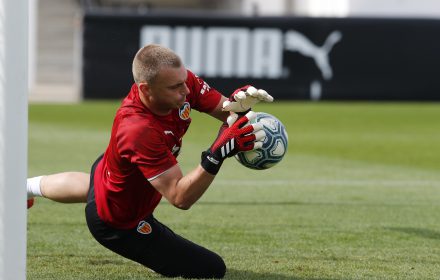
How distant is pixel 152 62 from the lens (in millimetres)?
5797

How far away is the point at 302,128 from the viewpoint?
68.5 feet

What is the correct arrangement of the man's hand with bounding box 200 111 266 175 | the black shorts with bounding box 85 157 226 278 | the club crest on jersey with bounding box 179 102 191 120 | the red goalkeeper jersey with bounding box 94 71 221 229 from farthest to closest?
the black shorts with bounding box 85 157 226 278 → the club crest on jersey with bounding box 179 102 191 120 → the red goalkeeper jersey with bounding box 94 71 221 229 → the man's hand with bounding box 200 111 266 175

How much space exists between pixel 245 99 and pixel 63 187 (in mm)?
1736

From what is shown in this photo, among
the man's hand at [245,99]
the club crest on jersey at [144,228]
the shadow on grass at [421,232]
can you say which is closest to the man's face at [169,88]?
the man's hand at [245,99]

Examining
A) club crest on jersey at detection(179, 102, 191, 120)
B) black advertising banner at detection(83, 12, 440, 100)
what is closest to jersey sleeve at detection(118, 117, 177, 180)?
club crest on jersey at detection(179, 102, 191, 120)

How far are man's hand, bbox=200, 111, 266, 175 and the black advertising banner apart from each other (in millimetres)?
20364

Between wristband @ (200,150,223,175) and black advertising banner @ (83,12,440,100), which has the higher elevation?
wristband @ (200,150,223,175)

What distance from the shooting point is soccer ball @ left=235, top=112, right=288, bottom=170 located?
19.6 ft

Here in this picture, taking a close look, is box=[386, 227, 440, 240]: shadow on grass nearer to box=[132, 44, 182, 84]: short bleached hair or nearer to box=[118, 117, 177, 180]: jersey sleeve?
box=[118, 117, 177, 180]: jersey sleeve

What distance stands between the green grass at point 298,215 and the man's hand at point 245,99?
107 centimetres

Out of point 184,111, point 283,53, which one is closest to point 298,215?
point 184,111

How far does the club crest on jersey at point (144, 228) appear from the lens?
635 centimetres

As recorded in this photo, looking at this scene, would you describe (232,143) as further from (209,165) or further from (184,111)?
(184,111)

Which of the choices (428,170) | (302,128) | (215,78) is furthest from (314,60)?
(428,170)
